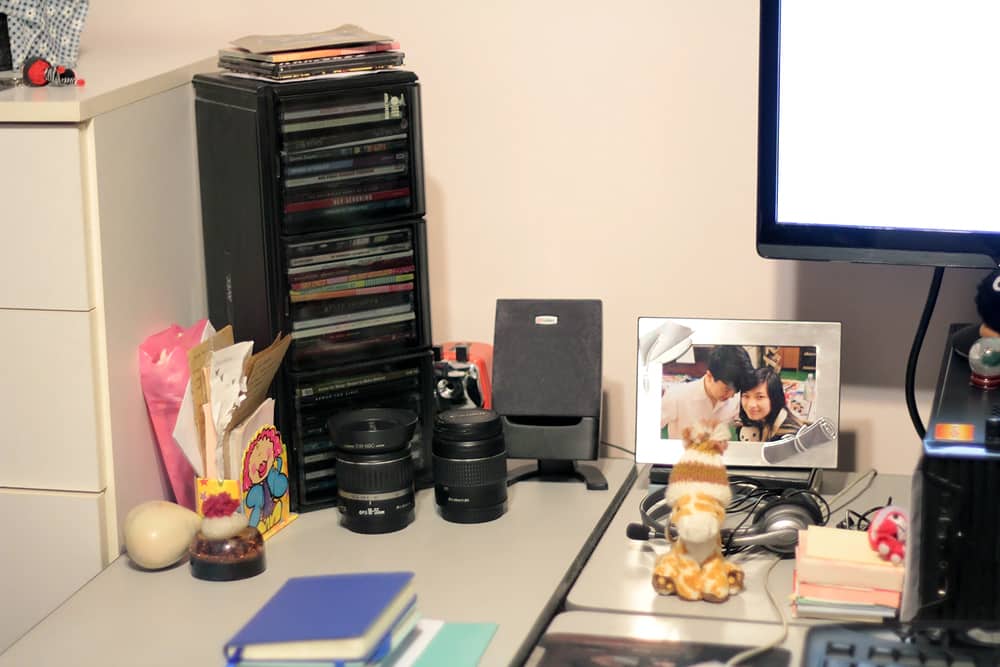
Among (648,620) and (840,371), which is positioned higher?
(840,371)

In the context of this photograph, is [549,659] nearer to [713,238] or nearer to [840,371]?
[840,371]

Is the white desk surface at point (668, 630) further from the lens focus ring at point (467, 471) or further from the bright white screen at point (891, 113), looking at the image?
the bright white screen at point (891, 113)

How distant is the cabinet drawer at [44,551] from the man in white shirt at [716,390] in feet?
2.10

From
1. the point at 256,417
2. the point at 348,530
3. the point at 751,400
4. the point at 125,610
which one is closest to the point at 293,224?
the point at 256,417

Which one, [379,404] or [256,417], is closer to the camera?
[256,417]

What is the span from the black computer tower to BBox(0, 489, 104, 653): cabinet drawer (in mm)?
227

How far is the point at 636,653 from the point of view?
3.53ft

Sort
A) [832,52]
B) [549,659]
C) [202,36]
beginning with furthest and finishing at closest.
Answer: [202,36], [832,52], [549,659]

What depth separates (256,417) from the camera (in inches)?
53.4

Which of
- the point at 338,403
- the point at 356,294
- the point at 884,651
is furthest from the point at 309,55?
the point at 884,651

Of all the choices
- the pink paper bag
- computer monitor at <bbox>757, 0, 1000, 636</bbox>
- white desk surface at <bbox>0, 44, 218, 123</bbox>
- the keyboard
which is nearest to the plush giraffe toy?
the keyboard

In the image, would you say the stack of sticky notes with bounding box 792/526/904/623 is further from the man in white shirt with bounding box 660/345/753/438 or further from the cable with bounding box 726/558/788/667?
the man in white shirt with bounding box 660/345/753/438

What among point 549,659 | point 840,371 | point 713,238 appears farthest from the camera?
point 713,238

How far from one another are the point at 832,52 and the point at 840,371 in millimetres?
360
